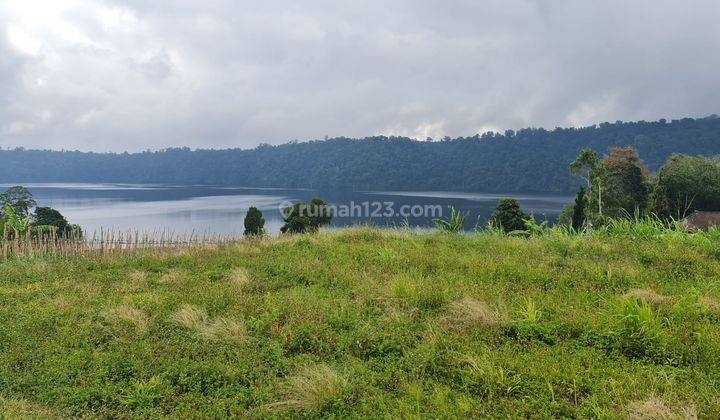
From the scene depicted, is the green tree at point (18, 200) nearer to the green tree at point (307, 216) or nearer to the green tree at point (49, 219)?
the green tree at point (49, 219)

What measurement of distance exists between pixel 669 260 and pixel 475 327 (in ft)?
17.9

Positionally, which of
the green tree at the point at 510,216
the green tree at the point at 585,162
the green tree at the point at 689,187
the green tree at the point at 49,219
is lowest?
the green tree at the point at 49,219

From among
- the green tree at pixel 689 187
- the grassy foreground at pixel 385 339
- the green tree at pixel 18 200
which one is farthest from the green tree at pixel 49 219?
the green tree at pixel 689 187

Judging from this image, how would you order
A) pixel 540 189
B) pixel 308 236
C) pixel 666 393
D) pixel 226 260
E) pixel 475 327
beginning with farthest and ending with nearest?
pixel 540 189, pixel 308 236, pixel 226 260, pixel 475 327, pixel 666 393

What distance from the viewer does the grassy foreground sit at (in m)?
4.13

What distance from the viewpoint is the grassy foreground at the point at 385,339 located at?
4.13 m

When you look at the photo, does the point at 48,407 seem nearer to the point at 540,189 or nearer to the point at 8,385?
the point at 8,385

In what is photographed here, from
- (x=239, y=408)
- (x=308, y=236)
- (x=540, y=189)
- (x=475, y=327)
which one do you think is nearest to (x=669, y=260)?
(x=475, y=327)

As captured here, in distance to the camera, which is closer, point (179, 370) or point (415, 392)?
point (415, 392)

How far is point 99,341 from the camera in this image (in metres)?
5.96

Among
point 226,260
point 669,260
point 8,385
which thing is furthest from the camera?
point 226,260

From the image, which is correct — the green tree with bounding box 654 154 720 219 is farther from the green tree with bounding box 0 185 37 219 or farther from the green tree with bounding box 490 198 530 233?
the green tree with bounding box 0 185 37 219

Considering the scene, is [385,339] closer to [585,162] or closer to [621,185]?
[585,162]

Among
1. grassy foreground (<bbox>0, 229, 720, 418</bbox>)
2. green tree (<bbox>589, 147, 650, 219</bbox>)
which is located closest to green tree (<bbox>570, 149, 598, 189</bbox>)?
green tree (<bbox>589, 147, 650, 219</bbox>)
